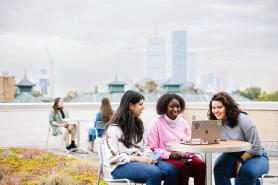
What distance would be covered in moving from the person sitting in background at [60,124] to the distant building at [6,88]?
18697 millimetres

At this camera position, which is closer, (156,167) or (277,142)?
(156,167)

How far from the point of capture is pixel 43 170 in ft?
23.2

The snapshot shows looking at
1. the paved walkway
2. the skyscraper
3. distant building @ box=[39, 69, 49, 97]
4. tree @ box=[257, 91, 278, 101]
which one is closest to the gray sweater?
the paved walkway

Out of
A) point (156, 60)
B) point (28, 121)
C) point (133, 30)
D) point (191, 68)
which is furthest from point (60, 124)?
point (191, 68)

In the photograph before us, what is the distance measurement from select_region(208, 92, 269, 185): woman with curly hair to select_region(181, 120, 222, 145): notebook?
1.17ft

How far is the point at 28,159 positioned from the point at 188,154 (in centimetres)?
436

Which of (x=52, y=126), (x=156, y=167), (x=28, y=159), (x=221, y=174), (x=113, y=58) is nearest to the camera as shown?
(x=156, y=167)

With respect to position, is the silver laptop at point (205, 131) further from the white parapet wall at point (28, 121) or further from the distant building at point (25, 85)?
the distant building at point (25, 85)

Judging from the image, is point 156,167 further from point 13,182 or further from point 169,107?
point 13,182

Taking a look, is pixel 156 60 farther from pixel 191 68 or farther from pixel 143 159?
pixel 143 159

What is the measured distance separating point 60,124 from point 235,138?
5.66 meters

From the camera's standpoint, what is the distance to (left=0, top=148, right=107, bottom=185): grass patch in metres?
6.05

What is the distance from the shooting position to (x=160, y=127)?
459 centimetres

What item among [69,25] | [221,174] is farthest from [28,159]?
[69,25]
